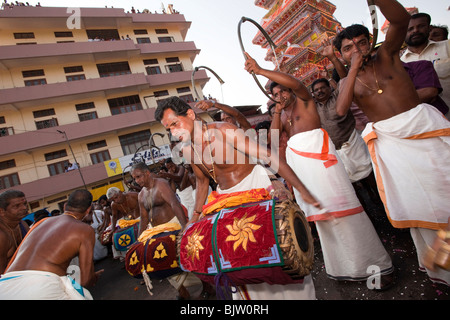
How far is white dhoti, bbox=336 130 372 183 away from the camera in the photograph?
4.15m

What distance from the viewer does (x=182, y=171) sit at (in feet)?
22.9

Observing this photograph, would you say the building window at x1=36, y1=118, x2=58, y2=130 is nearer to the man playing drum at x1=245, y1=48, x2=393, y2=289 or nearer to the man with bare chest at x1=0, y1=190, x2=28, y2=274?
the man with bare chest at x1=0, y1=190, x2=28, y2=274

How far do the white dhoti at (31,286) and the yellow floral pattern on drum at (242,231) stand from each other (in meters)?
2.07

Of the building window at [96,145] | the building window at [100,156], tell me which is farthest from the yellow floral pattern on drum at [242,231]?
the building window at [96,145]

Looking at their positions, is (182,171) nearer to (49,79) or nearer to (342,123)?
(342,123)

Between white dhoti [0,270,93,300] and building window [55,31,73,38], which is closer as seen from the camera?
white dhoti [0,270,93,300]

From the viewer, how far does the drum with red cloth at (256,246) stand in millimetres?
1564

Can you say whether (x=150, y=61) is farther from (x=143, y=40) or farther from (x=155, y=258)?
(x=155, y=258)

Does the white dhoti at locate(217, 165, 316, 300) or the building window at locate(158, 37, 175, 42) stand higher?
the building window at locate(158, 37, 175, 42)

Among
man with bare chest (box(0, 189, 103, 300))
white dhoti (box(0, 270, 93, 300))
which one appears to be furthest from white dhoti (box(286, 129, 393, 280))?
white dhoti (box(0, 270, 93, 300))

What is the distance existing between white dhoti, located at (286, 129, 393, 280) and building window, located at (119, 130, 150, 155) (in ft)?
73.4

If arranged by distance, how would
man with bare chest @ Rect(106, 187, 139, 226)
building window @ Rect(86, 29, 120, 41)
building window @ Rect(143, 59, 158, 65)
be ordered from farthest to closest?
building window @ Rect(143, 59, 158, 65) → building window @ Rect(86, 29, 120, 41) → man with bare chest @ Rect(106, 187, 139, 226)

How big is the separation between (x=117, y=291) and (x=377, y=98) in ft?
18.7

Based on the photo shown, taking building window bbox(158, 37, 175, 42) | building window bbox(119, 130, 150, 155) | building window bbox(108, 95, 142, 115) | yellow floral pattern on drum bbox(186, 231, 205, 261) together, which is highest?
building window bbox(158, 37, 175, 42)
